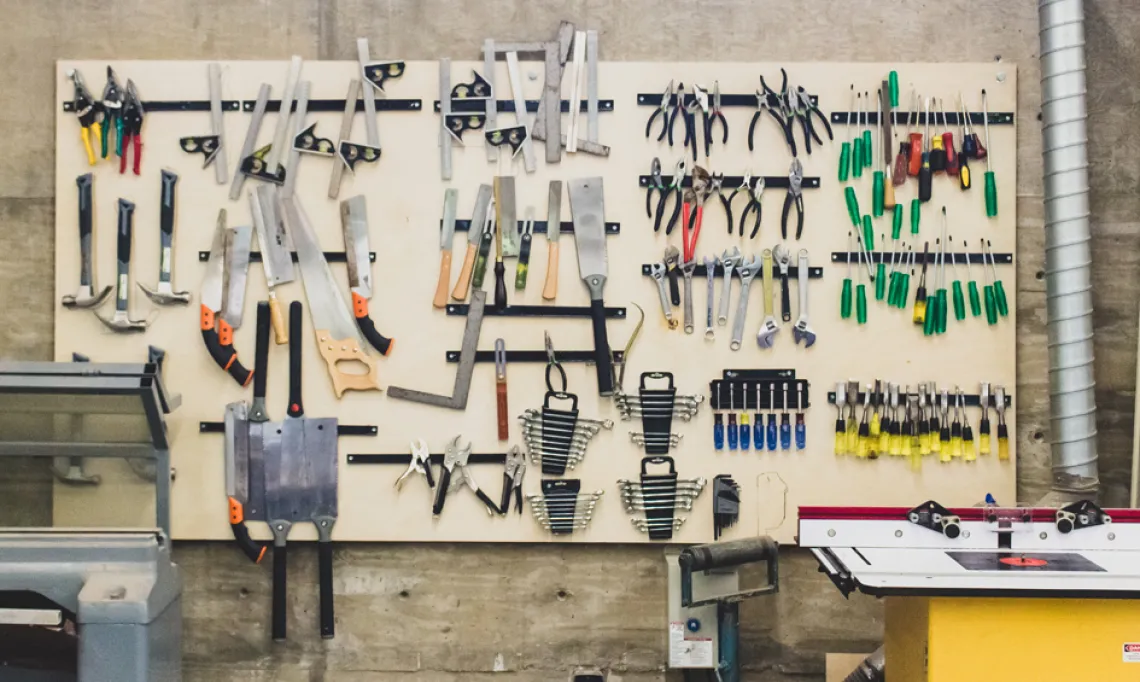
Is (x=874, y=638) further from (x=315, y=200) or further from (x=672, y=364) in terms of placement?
(x=315, y=200)

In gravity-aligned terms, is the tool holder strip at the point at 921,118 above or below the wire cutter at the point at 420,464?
above

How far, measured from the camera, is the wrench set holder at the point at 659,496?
2955mm

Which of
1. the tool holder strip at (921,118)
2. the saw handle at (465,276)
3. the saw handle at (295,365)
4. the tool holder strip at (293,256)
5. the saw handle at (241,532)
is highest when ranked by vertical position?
the tool holder strip at (921,118)

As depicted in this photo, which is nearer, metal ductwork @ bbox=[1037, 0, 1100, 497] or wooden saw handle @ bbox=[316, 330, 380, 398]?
metal ductwork @ bbox=[1037, 0, 1100, 497]

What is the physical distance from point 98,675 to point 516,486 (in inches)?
47.9

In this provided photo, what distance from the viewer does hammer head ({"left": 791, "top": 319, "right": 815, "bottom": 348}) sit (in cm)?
295

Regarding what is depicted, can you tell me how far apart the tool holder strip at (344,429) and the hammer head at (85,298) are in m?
0.48

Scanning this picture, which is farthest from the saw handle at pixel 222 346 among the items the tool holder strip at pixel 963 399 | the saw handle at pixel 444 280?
the tool holder strip at pixel 963 399

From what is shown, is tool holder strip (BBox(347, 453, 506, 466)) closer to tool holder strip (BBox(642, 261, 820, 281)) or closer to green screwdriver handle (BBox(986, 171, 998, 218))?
tool holder strip (BBox(642, 261, 820, 281))

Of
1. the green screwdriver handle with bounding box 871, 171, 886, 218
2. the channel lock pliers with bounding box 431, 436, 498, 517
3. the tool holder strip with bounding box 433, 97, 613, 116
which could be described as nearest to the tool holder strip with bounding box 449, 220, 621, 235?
the tool holder strip with bounding box 433, 97, 613, 116

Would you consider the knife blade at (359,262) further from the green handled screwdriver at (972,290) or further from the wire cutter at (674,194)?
the green handled screwdriver at (972,290)

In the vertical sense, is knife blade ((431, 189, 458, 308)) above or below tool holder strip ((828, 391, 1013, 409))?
above

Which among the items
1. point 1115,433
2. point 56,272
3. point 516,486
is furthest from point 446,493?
point 1115,433

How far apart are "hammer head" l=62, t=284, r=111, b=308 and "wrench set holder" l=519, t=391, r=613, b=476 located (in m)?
1.31
